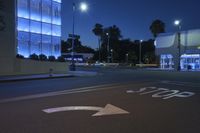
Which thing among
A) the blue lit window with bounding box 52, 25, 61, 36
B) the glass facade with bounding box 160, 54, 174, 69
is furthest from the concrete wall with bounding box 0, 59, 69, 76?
the glass facade with bounding box 160, 54, 174, 69

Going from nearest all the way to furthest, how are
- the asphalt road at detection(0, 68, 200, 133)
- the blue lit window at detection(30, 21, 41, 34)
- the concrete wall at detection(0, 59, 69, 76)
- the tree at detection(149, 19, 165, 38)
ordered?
1. the asphalt road at detection(0, 68, 200, 133)
2. the concrete wall at detection(0, 59, 69, 76)
3. the blue lit window at detection(30, 21, 41, 34)
4. the tree at detection(149, 19, 165, 38)

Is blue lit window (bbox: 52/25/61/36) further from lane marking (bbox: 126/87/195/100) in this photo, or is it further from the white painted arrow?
the white painted arrow

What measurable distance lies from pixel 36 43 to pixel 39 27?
7.45 feet

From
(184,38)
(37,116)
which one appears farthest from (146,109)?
(184,38)

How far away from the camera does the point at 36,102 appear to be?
12188mm

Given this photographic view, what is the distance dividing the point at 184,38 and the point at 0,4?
41722 mm

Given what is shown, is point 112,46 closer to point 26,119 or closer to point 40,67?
point 40,67

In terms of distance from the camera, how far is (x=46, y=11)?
44.0 m

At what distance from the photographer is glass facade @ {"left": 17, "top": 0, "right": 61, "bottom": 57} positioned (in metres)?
40.4

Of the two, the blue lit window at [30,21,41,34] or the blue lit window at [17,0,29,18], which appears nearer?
the blue lit window at [17,0,29,18]

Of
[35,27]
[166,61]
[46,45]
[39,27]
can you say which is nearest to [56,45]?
[46,45]

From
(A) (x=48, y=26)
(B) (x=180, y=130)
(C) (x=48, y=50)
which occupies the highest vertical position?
(A) (x=48, y=26)

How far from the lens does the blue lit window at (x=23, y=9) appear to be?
39869 mm

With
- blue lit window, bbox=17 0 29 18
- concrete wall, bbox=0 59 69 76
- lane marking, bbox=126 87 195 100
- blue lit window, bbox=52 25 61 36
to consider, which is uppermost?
blue lit window, bbox=17 0 29 18
